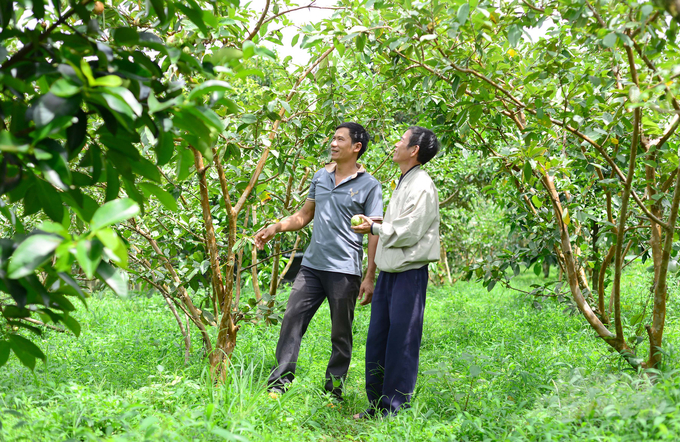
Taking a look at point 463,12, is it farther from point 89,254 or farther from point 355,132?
point 89,254

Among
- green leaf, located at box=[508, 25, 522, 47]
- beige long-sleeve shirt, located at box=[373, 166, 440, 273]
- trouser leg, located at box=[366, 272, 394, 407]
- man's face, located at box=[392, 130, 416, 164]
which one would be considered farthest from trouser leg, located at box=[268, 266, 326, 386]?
green leaf, located at box=[508, 25, 522, 47]

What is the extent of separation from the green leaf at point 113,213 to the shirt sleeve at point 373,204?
227 cm

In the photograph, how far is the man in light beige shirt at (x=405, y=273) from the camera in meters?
2.85

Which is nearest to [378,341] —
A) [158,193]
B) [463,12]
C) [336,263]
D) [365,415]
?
[365,415]

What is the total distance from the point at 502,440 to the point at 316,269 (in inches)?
→ 56.7

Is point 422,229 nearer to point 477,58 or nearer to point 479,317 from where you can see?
point 477,58

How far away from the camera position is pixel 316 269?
3.22 meters

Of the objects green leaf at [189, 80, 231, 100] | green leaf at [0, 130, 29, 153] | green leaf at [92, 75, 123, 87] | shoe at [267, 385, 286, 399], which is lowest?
shoe at [267, 385, 286, 399]

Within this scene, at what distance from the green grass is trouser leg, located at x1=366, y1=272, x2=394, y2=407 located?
0.69 feet

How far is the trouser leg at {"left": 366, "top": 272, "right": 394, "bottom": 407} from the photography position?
10.0 feet

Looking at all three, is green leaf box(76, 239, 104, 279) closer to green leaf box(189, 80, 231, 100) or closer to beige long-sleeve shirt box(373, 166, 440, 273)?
green leaf box(189, 80, 231, 100)

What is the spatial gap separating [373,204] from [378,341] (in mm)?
818

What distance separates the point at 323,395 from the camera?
3004 mm

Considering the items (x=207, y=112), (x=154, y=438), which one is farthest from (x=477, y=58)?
(x=154, y=438)
